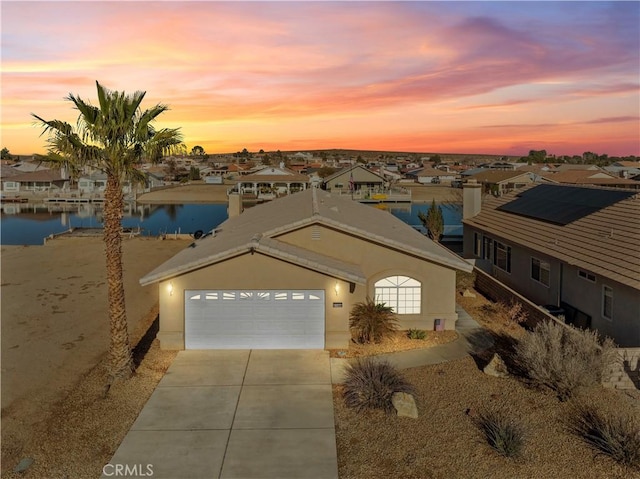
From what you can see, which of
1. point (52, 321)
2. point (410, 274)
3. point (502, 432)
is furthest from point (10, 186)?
point (502, 432)

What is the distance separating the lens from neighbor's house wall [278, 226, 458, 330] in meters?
18.0

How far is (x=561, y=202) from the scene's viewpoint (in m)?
24.7

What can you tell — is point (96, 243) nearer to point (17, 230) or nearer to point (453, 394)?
point (17, 230)

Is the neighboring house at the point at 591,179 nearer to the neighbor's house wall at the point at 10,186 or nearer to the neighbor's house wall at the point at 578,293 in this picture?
the neighbor's house wall at the point at 578,293

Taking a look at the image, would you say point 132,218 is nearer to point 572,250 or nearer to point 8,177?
point 8,177

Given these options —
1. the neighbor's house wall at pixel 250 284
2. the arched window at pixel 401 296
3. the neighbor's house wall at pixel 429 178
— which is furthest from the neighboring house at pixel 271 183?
the neighbor's house wall at pixel 250 284

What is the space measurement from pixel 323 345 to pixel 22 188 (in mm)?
105392

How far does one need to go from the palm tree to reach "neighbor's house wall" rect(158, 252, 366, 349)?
2.20 meters

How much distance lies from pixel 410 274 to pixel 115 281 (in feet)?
31.6

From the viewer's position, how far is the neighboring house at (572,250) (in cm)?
1639

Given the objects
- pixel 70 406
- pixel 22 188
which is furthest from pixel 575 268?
pixel 22 188

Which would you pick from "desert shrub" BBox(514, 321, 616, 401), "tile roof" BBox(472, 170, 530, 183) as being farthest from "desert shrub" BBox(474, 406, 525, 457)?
"tile roof" BBox(472, 170, 530, 183)

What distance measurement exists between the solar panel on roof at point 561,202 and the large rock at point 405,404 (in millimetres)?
13754

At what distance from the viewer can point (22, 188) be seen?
10238cm
